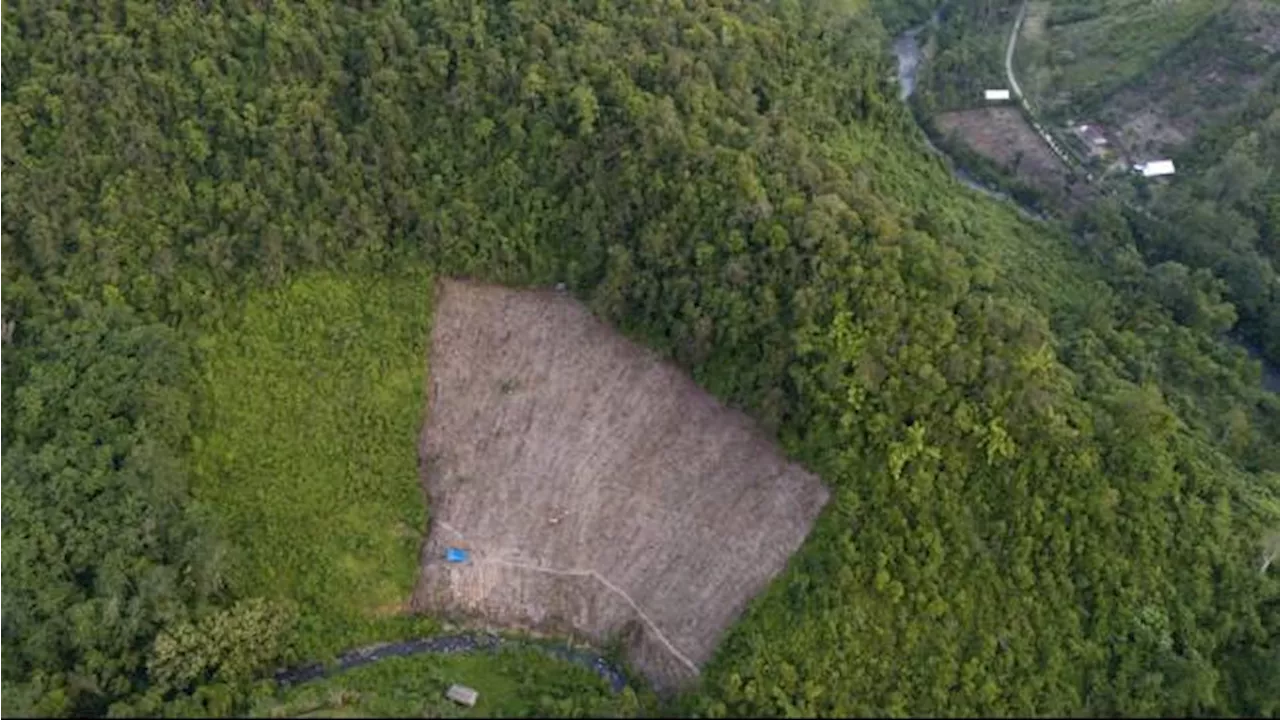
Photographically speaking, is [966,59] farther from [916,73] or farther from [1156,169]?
[1156,169]

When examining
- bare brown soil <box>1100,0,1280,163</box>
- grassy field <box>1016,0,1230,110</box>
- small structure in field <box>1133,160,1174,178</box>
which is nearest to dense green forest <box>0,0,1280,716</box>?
small structure in field <box>1133,160,1174,178</box>

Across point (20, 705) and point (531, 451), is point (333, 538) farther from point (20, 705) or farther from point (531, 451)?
point (20, 705)

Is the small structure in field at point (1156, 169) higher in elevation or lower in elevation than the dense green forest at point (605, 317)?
higher

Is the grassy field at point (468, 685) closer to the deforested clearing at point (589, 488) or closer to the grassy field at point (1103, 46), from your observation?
the deforested clearing at point (589, 488)

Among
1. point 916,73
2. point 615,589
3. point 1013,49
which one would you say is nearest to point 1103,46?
point 1013,49

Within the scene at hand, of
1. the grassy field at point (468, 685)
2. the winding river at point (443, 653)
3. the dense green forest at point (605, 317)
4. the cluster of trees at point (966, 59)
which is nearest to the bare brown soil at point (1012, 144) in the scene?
the cluster of trees at point (966, 59)
